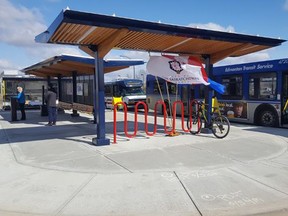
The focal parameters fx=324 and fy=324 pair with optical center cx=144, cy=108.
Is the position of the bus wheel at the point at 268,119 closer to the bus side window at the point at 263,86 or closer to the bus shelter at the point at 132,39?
the bus side window at the point at 263,86

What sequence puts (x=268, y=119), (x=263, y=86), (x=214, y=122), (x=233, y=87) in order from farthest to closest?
1. (x=233, y=87)
2. (x=263, y=86)
3. (x=268, y=119)
4. (x=214, y=122)

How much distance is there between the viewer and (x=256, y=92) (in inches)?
547

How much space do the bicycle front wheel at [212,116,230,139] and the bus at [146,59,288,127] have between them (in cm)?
188

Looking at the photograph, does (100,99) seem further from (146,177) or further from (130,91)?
(130,91)

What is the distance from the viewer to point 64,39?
895cm

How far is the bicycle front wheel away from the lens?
398 inches

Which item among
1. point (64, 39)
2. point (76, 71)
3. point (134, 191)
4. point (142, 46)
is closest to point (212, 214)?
point (134, 191)

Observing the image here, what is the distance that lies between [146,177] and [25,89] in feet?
71.3

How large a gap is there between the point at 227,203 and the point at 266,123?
9485 millimetres

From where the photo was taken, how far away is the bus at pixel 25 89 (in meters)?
24.7

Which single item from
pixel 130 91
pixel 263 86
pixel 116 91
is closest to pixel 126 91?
pixel 130 91

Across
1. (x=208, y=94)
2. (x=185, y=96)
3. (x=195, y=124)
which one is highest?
(x=208, y=94)

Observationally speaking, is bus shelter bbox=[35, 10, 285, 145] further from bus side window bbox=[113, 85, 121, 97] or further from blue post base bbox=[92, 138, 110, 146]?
bus side window bbox=[113, 85, 121, 97]

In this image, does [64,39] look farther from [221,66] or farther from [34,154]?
[221,66]
